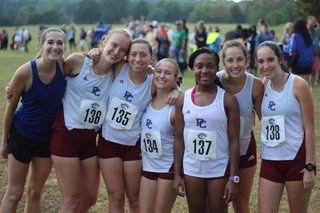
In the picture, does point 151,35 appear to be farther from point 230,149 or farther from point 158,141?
point 230,149

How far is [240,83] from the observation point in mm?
4262

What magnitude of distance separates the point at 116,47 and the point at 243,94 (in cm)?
122

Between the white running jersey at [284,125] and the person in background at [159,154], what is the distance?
871 mm

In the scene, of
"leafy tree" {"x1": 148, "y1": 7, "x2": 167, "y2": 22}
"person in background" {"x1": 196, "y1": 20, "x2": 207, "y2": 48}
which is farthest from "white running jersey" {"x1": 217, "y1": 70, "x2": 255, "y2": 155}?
"leafy tree" {"x1": 148, "y1": 7, "x2": 167, "y2": 22}

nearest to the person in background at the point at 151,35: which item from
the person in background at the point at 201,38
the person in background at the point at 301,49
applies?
the person in background at the point at 201,38

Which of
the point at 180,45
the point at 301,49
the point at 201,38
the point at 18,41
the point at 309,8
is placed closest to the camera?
the point at 301,49

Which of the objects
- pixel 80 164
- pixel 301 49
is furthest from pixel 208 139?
pixel 301 49

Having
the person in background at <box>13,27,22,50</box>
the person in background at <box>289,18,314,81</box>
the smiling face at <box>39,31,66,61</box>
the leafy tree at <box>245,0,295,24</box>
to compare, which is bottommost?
the smiling face at <box>39,31,66,61</box>

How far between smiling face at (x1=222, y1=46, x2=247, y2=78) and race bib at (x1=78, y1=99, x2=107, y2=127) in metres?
1.18

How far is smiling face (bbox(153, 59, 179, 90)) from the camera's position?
4.38 metres

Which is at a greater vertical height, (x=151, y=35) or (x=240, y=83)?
(x=151, y=35)

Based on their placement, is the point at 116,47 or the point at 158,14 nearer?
the point at 116,47

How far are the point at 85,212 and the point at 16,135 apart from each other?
1.02 meters

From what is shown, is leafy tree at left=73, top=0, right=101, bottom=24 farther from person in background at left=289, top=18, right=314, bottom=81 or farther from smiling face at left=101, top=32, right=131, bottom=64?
smiling face at left=101, top=32, right=131, bottom=64
